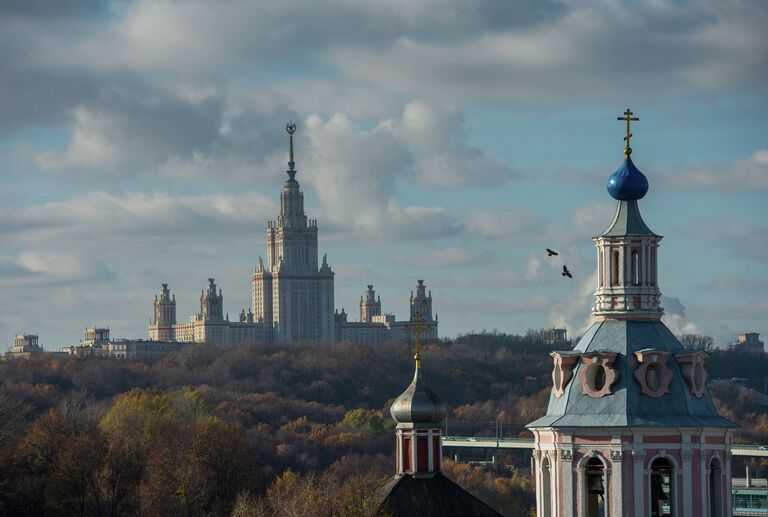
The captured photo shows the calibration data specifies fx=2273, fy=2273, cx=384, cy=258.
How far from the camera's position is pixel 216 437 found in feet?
331

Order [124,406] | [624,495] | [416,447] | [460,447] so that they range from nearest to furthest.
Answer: [624,495], [416,447], [124,406], [460,447]

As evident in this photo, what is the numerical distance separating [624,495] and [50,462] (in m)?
56.6

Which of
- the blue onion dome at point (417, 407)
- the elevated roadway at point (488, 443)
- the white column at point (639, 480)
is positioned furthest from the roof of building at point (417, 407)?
the elevated roadway at point (488, 443)

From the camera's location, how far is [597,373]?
43500 millimetres

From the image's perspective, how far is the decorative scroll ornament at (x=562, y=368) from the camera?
143ft

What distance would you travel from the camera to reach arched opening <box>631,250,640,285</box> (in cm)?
4378

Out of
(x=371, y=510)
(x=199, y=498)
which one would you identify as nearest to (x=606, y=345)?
(x=371, y=510)

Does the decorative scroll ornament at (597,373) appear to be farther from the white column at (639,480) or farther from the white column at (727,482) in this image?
the white column at (727,482)

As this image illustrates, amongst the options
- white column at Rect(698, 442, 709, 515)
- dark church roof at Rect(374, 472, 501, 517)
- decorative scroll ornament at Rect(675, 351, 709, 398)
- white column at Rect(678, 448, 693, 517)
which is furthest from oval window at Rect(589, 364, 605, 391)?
dark church roof at Rect(374, 472, 501, 517)

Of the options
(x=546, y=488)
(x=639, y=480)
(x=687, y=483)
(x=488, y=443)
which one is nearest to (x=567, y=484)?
(x=546, y=488)

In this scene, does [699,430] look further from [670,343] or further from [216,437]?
[216,437]

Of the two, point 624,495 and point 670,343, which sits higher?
point 670,343

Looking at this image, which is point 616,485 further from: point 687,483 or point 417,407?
point 417,407

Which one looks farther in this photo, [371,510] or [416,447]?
[416,447]
